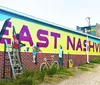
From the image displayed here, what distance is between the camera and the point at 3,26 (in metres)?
13.6

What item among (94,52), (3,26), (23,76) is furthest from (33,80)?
(94,52)

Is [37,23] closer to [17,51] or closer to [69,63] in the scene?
[17,51]

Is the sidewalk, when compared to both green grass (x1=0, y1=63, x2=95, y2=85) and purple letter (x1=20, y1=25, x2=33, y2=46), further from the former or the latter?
purple letter (x1=20, y1=25, x2=33, y2=46)

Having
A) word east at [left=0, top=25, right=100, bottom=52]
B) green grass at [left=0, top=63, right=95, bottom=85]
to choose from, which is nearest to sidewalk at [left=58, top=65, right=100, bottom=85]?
green grass at [left=0, top=63, right=95, bottom=85]

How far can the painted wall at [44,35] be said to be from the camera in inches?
558


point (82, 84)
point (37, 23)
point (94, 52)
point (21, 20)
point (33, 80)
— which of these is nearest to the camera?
point (33, 80)

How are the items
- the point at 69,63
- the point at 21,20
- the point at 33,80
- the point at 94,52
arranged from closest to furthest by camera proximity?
the point at 33,80 → the point at 21,20 → the point at 69,63 → the point at 94,52

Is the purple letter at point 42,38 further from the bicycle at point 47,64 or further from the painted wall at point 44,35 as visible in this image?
the bicycle at point 47,64

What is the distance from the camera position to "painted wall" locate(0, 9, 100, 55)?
14167 mm

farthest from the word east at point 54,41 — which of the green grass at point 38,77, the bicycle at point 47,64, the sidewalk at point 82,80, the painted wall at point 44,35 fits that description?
the sidewalk at point 82,80

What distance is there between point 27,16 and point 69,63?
6.45 m

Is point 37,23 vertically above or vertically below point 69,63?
above

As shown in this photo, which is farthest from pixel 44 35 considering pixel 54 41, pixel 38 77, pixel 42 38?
pixel 38 77

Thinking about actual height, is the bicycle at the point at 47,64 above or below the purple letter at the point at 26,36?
below
